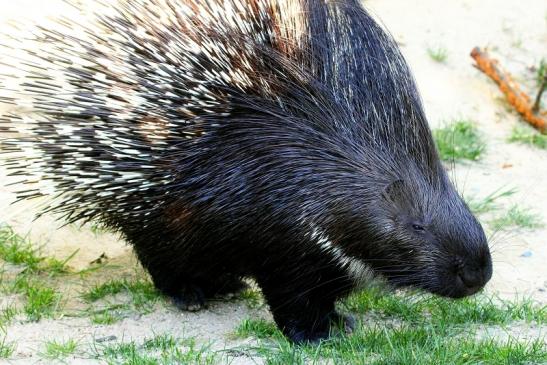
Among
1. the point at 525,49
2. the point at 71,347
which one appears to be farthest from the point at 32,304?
the point at 525,49

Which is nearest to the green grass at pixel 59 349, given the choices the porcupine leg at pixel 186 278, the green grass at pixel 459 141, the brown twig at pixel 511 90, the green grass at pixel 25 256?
the porcupine leg at pixel 186 278

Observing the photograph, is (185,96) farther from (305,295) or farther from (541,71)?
(541,71)

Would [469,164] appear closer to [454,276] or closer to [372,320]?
[372,320]

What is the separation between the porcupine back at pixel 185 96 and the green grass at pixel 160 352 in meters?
0.48

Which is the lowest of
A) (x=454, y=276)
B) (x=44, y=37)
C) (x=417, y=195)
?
(x=454, y=276)

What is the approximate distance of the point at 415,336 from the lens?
3525 mm

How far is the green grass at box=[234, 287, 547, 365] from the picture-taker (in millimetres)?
3328

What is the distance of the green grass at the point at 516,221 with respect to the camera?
15.9ft

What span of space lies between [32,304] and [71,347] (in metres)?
0.49

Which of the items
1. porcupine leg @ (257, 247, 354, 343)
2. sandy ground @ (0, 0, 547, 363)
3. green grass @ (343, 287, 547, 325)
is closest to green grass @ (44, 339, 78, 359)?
sandy ground @ (0, 0, 547, 363)

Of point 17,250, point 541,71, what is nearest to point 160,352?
point 17,250

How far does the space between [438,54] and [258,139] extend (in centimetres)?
305

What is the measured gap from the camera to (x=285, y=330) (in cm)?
364

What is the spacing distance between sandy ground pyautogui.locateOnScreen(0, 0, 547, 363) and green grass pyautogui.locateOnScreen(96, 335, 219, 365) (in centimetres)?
11
